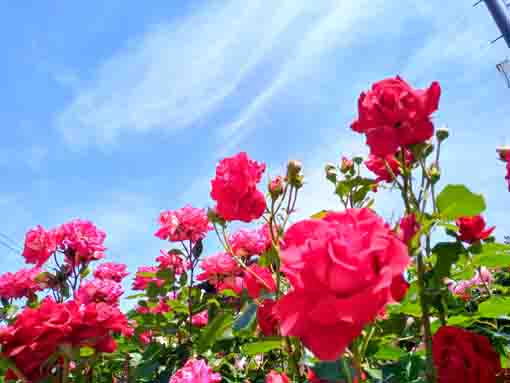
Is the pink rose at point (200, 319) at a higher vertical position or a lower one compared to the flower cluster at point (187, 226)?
lower

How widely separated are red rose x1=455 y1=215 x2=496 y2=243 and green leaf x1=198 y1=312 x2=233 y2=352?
91 centimetres

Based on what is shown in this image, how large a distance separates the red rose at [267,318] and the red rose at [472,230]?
75cm

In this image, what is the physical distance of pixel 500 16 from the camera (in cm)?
1289

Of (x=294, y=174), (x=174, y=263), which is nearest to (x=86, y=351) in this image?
(x=294, y=174)

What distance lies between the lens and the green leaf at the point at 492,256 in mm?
1247

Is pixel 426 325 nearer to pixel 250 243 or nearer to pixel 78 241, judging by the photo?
pixel 250 243

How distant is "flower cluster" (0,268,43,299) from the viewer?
303 cm

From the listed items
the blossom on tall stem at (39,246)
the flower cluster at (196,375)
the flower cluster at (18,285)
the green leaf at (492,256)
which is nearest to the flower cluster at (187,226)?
the blossom on tall stem at (39,246)

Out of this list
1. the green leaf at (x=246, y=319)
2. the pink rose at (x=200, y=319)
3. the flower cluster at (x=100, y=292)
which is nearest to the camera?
the green leaf at (x=246, y=319)

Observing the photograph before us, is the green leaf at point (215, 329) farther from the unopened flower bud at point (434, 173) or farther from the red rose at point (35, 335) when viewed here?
the unopened flower bud at point (434, 173)

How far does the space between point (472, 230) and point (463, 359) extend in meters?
0.89

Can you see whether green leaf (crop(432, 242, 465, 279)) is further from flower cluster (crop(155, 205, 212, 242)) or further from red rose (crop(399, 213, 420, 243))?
flower cluster (crop(155, 205, 212, 242))

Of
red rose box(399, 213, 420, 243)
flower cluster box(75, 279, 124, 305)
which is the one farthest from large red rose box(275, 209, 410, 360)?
flower cluster box(75, 279, 124, 305)

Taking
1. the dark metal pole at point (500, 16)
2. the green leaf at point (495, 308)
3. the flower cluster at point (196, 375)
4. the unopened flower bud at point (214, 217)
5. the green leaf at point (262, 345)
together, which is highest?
the dark metal pole at point (500, 16)
